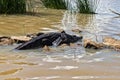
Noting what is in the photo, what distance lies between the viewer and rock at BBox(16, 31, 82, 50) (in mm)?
5364

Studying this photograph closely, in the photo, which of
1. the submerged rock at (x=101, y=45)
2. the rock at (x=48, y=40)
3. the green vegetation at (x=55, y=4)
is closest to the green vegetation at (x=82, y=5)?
the green vegetation at (x=55, y=4)

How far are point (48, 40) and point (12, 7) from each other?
437 centimetres

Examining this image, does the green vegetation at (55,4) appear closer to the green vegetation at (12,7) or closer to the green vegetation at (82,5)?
the green vegetation at (82,5)

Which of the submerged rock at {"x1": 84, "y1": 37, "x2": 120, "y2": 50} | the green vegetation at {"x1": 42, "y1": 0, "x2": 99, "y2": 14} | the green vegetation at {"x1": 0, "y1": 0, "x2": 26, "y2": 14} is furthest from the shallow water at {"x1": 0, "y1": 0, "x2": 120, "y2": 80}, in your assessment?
the green vegetation at {"x1": 42, "y1": 0, "x2": 99, "y2": 14}

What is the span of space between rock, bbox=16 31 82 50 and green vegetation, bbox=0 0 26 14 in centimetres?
385

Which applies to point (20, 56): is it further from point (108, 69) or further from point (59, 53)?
point (108, 69)

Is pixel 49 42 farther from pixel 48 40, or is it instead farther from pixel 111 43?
pixel 111 43

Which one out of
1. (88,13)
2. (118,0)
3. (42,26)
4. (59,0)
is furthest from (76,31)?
(118,0)

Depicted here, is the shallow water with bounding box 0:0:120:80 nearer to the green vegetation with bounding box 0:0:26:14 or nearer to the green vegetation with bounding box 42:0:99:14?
the green vegetation with bounding box 0:0:26:14

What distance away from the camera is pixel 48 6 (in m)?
12.7

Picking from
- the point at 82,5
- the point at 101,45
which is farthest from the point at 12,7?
the point at 101,45

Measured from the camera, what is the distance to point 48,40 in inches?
223

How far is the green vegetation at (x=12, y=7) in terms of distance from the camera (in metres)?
9.49

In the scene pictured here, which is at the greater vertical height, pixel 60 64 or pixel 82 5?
pixel 82 5
